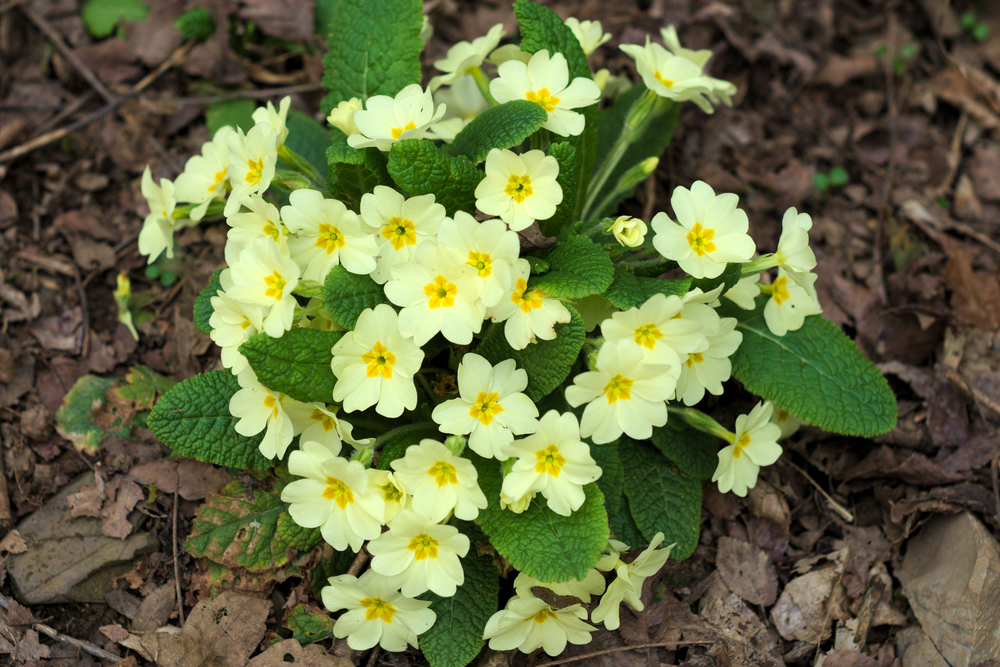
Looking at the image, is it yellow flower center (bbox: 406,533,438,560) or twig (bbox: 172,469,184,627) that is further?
twig (bbox: 172,469,184,627)

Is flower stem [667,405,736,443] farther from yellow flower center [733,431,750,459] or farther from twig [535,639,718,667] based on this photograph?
twig [535,639,718,667]

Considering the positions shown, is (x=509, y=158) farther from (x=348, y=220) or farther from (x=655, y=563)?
(x=655, y=563)

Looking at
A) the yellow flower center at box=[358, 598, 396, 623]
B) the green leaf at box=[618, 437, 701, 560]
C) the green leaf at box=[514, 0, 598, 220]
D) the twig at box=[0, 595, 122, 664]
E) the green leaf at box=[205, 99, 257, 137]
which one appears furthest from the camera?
the green leaf at box=[205, 99, 257, 137]

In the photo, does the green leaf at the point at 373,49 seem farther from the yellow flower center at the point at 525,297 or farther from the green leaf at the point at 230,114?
the yellow flower center at the point at 525,297

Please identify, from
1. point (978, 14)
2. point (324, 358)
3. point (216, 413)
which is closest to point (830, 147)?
point (978, 14)

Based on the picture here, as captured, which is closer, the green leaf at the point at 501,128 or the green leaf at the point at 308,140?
the green leaf at the point at 501,128

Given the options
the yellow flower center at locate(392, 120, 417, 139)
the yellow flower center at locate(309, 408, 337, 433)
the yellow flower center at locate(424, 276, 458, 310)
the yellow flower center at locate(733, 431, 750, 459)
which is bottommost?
the yellow flower center at locate(733, 431, 750, 459)

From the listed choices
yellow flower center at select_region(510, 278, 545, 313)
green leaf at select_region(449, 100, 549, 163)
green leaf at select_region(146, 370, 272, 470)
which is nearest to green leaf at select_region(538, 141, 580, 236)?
green leaf at select_region(449, 100, 549, 163)

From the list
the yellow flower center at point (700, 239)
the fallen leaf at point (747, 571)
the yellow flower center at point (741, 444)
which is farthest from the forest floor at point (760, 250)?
the yellow flower center at point (700, 239)
